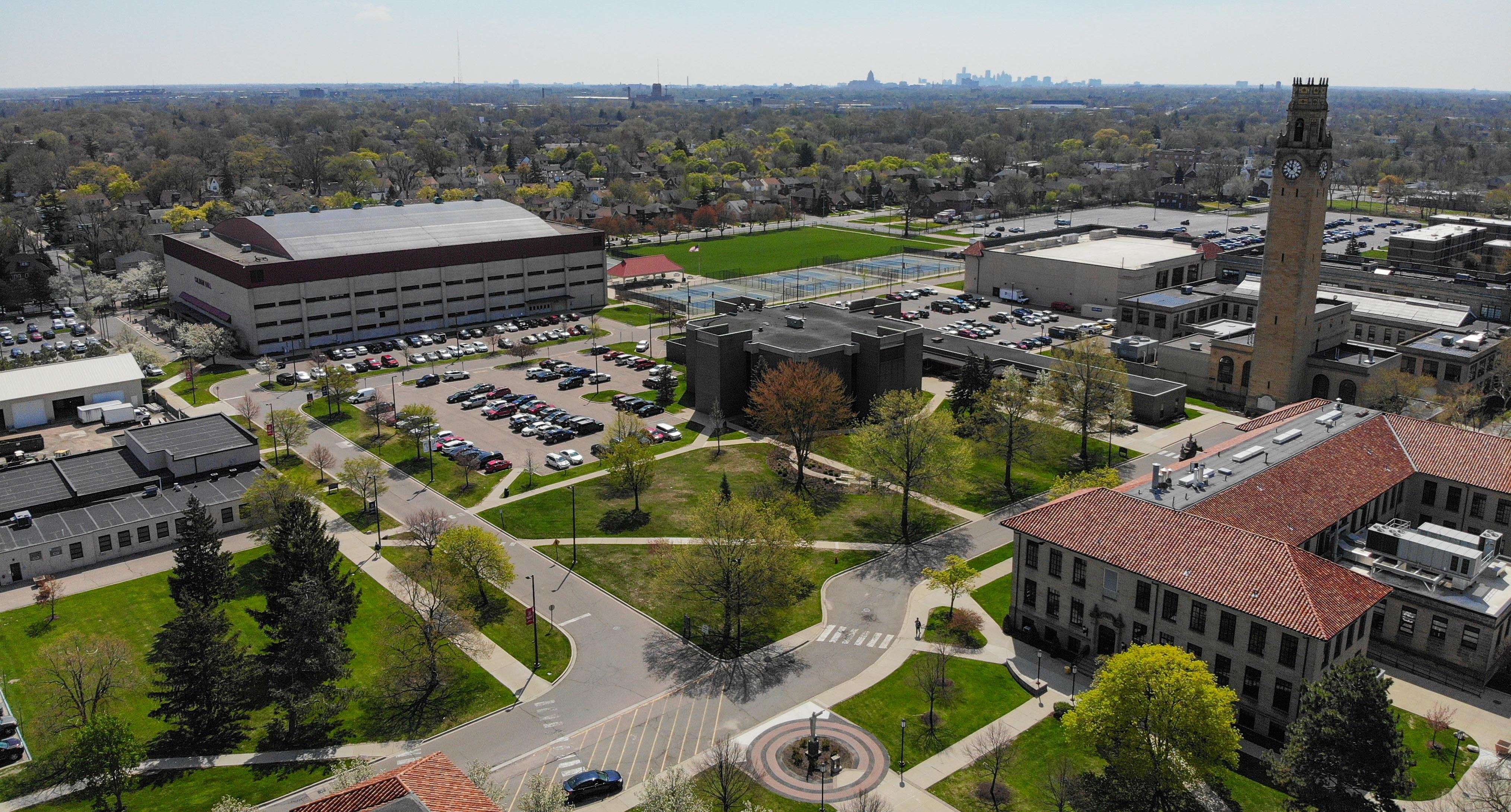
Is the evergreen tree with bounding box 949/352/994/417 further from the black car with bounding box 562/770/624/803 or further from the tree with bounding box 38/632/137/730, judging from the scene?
the tree with bounding box 38/632/137/730

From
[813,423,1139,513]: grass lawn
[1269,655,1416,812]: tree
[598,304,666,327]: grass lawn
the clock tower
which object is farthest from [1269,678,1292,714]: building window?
[598,304,666,327]: grass lawn

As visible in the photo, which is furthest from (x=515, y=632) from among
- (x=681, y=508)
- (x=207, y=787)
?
(x=681, y=508)

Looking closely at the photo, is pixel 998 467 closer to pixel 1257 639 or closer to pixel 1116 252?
pixel 1257 639

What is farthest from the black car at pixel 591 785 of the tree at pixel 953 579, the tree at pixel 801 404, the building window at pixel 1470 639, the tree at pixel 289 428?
the tree at pixel 289 428

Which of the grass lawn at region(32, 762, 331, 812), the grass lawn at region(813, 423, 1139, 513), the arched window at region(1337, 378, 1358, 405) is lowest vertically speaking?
the grass lawn at region(32, 762, 331, 812)

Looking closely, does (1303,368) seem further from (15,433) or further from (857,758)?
(15,433)

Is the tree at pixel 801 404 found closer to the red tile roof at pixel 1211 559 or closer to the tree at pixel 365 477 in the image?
the red tile roof at pixel 1211 559
